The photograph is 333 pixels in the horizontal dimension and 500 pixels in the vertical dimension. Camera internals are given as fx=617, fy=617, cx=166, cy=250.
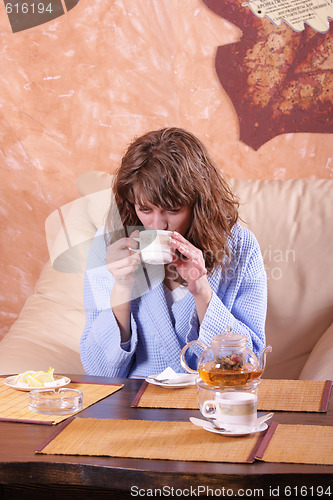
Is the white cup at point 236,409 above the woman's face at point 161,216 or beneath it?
beneath

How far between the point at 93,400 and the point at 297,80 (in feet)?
5.21

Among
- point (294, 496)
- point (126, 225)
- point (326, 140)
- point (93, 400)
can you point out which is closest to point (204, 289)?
point (126, 225)

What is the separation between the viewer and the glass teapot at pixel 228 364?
1000 mm

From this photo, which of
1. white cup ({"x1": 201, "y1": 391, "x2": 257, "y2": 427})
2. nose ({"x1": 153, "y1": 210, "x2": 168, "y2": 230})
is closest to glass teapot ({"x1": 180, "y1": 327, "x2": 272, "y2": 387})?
white cup ({"x1": 201, "y1": 391, "x2": 257, "y2": 427})

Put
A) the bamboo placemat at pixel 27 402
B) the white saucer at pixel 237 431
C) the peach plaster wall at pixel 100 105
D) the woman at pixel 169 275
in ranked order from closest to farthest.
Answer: the white saucer at pixel 237 431
the bamboo placemat at pixel 27 402
the woman at pixel 169 275
the peach plaster wall at pixel 100 105

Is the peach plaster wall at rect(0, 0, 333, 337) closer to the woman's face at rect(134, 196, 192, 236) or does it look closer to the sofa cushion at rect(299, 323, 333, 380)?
the sofa cushion at rect(299, 323, 333, 380)

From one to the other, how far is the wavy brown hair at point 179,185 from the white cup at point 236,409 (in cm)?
58

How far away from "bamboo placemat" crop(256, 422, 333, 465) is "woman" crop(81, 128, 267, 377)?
1.55 ft

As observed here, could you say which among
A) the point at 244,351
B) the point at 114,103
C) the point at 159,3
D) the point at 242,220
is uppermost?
the point at 159,3

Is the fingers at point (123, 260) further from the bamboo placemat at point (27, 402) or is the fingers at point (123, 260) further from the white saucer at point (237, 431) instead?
the white saucer at point (237, 431)

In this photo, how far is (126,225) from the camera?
1.56 meters

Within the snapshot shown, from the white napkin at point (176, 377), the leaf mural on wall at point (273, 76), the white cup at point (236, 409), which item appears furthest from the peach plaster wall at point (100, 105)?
the white cup at point (236, 409)

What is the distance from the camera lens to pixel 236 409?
944 mm

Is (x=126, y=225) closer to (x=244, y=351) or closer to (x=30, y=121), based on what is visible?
(x=244, y=351)
